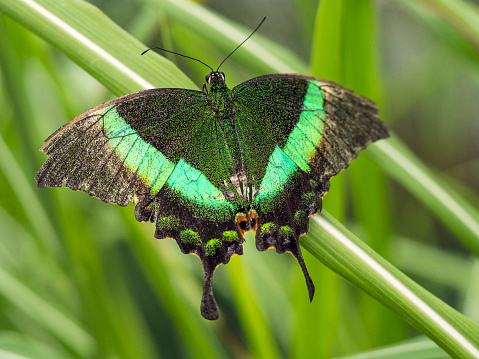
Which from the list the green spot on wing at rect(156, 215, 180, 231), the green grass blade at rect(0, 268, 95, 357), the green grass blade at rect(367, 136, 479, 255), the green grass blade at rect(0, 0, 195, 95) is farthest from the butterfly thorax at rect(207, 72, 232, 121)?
the green grass blade at rect(0, 268, 95, 357)

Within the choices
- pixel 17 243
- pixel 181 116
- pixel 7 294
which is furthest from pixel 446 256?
pixel 17 243

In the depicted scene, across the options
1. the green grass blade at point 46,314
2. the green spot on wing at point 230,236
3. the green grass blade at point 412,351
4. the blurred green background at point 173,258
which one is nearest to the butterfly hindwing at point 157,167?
the green spot on wing at point 230,236

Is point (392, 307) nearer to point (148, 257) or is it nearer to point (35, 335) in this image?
point (148, 257)

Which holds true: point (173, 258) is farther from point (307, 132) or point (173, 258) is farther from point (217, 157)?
point (307, 132)

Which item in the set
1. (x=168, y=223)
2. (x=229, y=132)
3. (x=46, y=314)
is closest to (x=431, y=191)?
(x=229, y=132)

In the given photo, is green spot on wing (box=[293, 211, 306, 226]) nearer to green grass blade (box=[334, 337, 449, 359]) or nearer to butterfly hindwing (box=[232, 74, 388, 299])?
butterfly hindwing (box=[232, 74, 388, 299])

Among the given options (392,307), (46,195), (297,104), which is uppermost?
(297,104)
